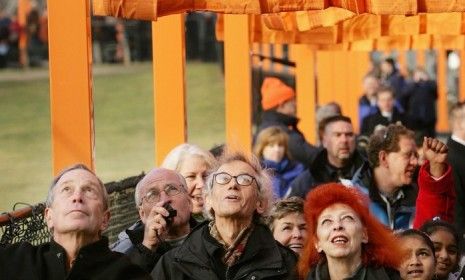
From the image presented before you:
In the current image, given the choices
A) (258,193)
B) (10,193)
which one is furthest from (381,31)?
(10,193)

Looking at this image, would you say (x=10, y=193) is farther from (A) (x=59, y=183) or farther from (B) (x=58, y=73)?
(A) (x=59, y=183)

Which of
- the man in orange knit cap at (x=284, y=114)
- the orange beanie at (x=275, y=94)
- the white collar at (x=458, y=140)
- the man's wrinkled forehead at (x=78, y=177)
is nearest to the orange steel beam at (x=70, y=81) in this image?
the man's wrinkled forehead at (x=78, y=177)

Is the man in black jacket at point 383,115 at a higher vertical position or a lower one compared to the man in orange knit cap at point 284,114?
lower

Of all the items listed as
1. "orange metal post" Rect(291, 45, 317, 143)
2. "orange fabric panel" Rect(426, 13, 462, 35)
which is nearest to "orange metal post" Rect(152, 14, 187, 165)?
"orange fabric panel" Rect(426, 13, 462, 35)

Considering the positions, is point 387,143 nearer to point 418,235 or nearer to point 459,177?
point 459,177

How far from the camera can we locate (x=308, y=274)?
8.15 meters

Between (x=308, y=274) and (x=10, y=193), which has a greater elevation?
(x=308, y=274)

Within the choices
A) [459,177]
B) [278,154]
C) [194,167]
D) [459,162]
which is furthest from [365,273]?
[278,154]

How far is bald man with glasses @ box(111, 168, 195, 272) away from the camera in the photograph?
8.94 m

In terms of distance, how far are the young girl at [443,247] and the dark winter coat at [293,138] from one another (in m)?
6.30

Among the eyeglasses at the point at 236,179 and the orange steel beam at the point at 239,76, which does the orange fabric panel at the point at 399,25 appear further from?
the eyeglasses at the point at 236,179

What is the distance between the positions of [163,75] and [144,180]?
372 cm

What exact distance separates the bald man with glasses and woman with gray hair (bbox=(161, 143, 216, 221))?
86cm

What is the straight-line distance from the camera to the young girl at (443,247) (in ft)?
32.8
